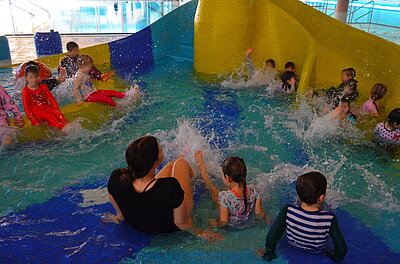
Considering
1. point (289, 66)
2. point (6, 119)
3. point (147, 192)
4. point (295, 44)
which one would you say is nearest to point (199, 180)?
point (147, 192)

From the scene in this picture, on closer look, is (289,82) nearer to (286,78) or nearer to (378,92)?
(286,78)

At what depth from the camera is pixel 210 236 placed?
2.33 m

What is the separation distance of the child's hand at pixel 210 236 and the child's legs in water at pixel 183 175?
0.86ft

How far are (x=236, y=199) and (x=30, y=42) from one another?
889cm

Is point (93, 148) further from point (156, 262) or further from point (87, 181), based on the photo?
point (156, 262)

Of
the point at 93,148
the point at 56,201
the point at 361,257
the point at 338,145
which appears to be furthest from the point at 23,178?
the point at 338,145

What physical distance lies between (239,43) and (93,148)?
3.38 metres

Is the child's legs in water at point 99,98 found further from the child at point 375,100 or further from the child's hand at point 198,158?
the child at point 375,100

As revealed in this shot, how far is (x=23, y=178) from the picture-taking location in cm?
313

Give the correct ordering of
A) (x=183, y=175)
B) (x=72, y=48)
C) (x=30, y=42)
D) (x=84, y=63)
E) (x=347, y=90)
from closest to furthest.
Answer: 1. (x=183, y=175)
2. (x=84, y=63)
3. (x=347, y=90)
4. (x=72, y=48)
5. (x=30, y=42)

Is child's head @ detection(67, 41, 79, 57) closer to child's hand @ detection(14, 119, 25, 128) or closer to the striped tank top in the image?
child's hand @ detection(14, 119, 25, 128)

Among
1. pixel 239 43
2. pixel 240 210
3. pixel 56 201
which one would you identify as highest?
pixel 239 43

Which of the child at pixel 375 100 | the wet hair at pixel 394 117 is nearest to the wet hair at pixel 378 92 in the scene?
the child at pixel 375 100

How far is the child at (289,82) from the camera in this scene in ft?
16.9
